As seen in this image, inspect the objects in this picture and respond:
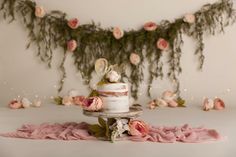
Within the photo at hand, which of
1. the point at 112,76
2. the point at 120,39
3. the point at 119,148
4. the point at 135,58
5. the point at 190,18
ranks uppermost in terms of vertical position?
the point at 190,18

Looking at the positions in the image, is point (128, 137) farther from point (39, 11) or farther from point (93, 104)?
point (39, 11)

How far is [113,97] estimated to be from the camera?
154cm

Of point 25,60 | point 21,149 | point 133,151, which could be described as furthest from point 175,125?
point 25,60

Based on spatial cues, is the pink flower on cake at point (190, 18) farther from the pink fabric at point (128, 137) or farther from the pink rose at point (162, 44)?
the pink fabric at point (128, 137)

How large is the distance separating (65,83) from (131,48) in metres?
0.44

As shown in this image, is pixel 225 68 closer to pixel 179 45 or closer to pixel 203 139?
pixel 179 45

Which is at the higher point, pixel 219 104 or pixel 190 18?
pixel 190 18

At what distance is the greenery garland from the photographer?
242cm

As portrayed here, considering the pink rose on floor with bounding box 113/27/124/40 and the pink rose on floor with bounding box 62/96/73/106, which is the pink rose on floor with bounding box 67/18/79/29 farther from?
the pink rose on floor with bounding box 62/96/73/106

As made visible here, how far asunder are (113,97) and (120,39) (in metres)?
0.94

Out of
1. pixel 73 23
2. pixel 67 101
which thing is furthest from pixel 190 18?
pixel 67 101

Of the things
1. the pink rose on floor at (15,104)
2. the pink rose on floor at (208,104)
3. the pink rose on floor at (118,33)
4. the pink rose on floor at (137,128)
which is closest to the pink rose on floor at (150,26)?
the pink rose on floor at (118,33)

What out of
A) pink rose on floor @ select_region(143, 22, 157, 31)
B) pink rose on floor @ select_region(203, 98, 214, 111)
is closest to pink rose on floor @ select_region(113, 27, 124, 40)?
pink rose on floor @ select_region(143, 22, 157, 31)

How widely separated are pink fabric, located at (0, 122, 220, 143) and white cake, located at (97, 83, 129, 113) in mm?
113
